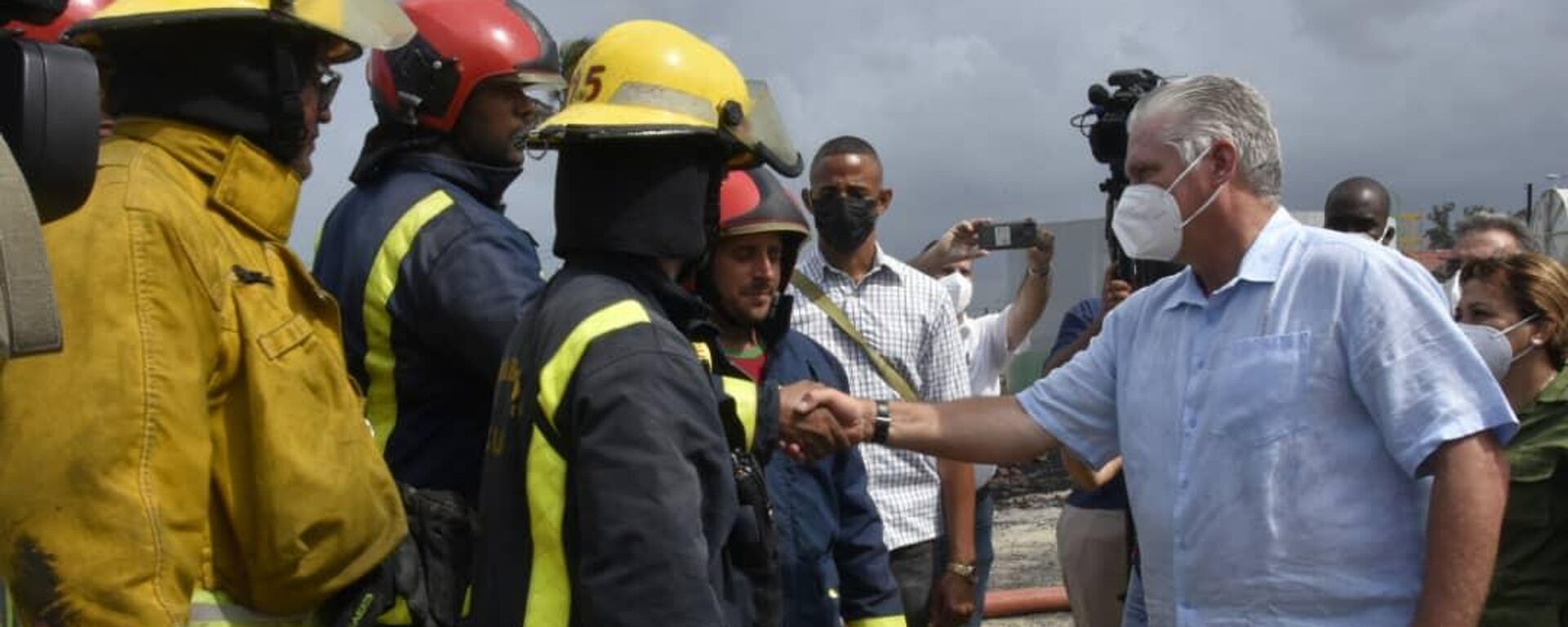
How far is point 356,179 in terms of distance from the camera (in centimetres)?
427

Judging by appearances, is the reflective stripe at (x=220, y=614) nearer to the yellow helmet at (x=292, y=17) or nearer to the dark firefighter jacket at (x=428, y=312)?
the dark firefighter jacket at (x=428, y=312)

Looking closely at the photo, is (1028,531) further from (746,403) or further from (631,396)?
(631,396)

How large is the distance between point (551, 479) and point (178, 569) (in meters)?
0.66

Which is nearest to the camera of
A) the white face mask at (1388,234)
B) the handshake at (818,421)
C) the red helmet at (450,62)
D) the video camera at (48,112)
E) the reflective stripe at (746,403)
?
the video camera at (48,112)

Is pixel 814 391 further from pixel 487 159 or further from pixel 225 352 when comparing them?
pixel 225 352

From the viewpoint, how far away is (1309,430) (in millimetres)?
3385

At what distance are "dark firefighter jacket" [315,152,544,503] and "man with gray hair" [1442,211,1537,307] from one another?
3.98 meters

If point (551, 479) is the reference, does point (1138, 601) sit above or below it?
below

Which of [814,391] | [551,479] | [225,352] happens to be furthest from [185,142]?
[814,391]

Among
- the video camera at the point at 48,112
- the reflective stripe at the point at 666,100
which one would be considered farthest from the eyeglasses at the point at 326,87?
the video camera at the point at 48,112

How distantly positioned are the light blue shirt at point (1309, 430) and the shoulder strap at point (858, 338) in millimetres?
2241

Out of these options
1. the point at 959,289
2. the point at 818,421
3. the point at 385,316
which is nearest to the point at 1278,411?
the point at 818,421

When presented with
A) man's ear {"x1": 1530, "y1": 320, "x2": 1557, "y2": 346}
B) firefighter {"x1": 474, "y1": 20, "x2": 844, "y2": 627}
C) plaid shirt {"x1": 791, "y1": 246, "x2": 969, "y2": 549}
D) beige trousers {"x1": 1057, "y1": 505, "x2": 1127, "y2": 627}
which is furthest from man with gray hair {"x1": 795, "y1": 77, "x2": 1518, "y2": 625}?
beige trousers {"x1": 1057, "y1": 505, "x2": 1127, "y2": 627}

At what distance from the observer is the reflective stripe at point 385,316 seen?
3.92 meters
